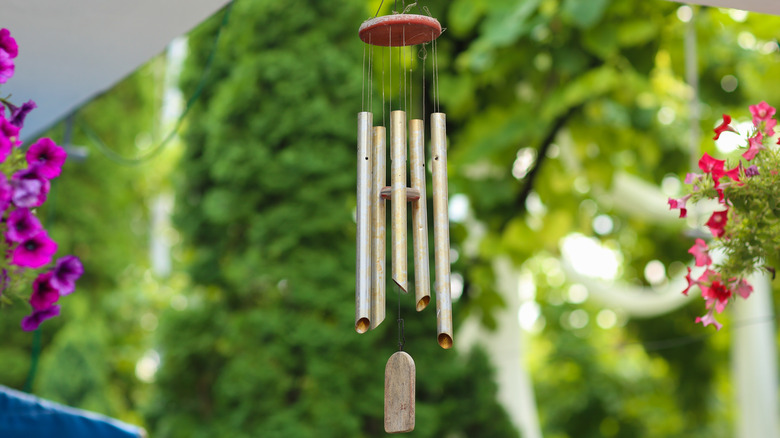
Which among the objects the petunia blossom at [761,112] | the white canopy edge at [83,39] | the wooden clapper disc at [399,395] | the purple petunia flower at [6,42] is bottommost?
the wooden clapper disc at [399,395]

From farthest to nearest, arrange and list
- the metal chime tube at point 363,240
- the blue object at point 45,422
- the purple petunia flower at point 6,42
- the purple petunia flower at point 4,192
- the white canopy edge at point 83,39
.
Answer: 1. the blue object at point 45,422
2. the white canopy edge at point 83,39
3. the metal chime tube at point 363,240
4. the purple petunia flower at point 6,42
5. the purple petunia flower at point 4,192

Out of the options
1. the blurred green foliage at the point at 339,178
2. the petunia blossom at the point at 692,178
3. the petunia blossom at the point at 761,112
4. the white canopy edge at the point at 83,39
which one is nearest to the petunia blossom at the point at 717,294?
the petunia blossom at the point at 692,178

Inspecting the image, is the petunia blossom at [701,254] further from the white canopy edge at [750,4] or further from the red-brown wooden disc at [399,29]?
the red-brown wooden disc at [399,29]

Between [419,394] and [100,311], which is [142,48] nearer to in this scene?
[419,394]

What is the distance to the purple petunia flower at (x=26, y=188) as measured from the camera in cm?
159

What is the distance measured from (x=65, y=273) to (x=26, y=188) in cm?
20

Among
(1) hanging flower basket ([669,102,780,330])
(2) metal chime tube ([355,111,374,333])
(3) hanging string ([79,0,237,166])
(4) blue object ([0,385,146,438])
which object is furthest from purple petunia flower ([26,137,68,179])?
(4) blue object ([0,385,146,438])

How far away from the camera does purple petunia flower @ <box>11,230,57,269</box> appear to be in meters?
1.62

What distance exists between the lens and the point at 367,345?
4.63 m

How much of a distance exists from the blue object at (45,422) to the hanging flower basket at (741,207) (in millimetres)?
2198

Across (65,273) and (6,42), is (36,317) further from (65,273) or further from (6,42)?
(6,42)

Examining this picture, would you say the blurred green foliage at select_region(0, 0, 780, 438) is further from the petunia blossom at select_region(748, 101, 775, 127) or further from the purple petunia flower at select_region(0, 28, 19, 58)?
the purple petunia flower at select_region(0, 28, 19, 58)

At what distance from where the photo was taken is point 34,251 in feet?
5.35

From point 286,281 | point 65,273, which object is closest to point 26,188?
point 65,273
